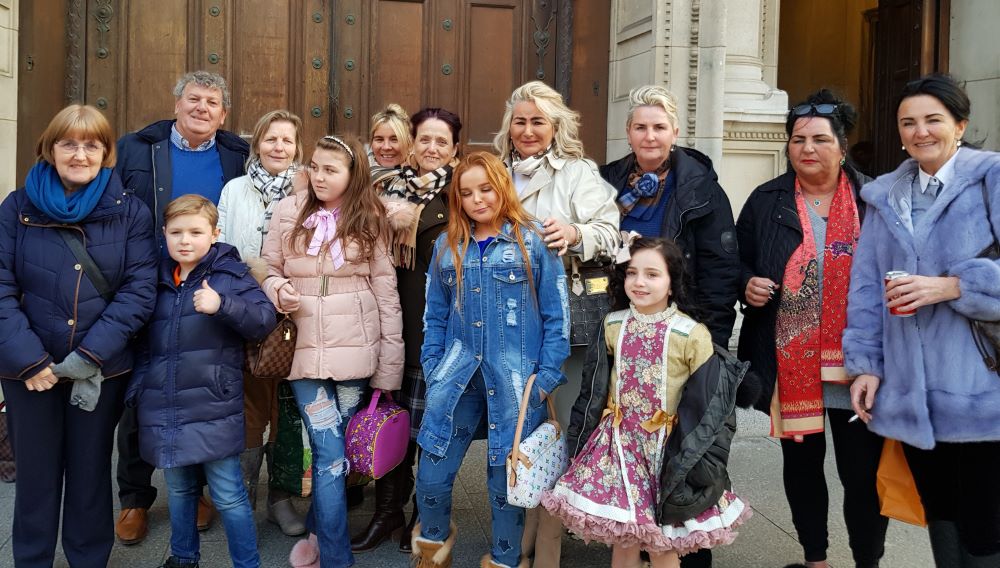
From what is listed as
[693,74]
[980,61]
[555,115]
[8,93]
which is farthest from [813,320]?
[8,93]

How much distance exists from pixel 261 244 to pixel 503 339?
4.54 feet

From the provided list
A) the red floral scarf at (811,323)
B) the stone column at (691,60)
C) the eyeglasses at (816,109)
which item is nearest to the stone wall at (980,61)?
the stone column at (691,60)

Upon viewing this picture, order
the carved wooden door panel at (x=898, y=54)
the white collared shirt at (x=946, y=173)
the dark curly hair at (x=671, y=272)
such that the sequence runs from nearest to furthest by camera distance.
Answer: the white collared shirt at (x=946, y=173)
the dark curly hair at (x=671, y=272)
the carved wooden door panel at (x=898, y=54)

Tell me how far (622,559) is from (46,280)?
7.99 ft

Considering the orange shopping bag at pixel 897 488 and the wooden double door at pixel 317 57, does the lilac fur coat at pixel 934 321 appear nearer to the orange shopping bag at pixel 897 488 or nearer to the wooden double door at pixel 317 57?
→ the orange shopping bag at pixel 897 488

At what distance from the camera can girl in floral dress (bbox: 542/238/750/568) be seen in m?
3.00

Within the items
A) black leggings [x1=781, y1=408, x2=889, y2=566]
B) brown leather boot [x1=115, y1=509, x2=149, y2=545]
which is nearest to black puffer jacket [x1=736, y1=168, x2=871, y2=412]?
black leggings [x1=781, y1=408, x2=889, y2=566]

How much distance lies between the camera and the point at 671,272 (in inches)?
126

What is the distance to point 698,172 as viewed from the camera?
11.9 feet

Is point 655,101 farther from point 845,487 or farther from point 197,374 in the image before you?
point 197,374

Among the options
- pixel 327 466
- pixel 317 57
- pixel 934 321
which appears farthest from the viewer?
pixel 317 57

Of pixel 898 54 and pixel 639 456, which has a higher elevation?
pixel 898 54

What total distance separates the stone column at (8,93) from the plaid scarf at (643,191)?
3979 mm

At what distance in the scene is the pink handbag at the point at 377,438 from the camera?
359 centimetres
